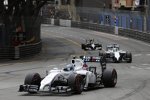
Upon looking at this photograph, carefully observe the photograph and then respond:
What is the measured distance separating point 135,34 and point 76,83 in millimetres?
44504

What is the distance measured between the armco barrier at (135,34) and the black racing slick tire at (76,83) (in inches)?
1571

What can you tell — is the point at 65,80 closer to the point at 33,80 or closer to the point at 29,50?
the point at 33,80

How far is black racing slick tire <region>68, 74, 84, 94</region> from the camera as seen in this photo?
55.4 feet

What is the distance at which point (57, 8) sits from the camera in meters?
102

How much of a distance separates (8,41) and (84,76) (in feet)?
79.7

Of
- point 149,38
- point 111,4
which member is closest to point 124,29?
point 149,38

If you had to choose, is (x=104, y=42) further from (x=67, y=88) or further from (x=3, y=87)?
(x=67, y=88)

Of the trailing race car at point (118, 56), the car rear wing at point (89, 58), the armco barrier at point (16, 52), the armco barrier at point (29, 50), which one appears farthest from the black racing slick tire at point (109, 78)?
the armco barrier at point (29, 50)

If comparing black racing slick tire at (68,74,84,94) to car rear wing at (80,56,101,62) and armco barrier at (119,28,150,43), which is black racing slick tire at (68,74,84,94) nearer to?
car rear wing at (80,56,101,62)

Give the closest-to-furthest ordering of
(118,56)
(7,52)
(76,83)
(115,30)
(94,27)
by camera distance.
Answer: (76,83) → (118,56) → (7,52) → (115,30) → (94,27)

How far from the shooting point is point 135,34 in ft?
199

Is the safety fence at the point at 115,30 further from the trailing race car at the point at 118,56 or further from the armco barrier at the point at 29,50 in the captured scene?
the trailing race car at the point at 118,56

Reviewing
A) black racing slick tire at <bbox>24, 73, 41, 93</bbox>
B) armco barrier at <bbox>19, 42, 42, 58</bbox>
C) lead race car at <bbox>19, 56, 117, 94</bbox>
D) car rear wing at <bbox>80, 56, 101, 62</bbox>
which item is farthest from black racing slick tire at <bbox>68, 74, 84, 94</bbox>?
armco barrier at <bbox>19, 42, 42, 58</bbox>

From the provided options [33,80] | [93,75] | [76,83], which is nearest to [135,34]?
[93,75]
